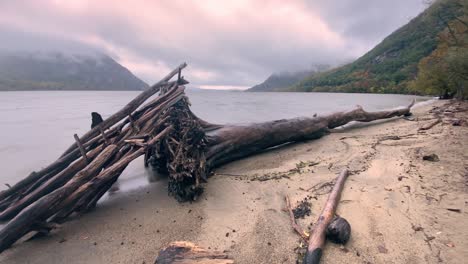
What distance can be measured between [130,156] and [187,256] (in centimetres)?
261

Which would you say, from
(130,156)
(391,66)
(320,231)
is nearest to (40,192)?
(130,156)

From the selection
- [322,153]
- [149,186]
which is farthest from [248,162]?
[149,186]

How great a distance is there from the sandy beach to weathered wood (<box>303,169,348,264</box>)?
0.47ft

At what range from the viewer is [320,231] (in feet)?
11.0

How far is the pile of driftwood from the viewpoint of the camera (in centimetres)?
415

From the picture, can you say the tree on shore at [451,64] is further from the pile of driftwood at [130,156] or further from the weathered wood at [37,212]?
the weathered wood at [37,212]

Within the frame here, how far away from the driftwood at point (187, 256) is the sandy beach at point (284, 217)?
0.96ft

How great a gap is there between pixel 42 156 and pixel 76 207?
719cm

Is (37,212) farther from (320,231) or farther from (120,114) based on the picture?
(320,231)

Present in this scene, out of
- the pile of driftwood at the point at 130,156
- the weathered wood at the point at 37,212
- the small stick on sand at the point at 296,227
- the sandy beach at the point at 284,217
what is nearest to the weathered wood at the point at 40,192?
the pile of driftwood at the point at 130,156

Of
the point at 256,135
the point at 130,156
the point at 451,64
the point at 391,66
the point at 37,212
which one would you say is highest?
the point at 391,66

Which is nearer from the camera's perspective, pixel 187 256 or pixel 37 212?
pixel 187 256

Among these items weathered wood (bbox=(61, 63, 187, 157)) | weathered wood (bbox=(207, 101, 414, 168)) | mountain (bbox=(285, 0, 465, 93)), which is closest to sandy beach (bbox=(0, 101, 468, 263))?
weathered wood (bbox=(207, 101, 414, 168))

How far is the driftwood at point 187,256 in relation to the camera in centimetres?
294
